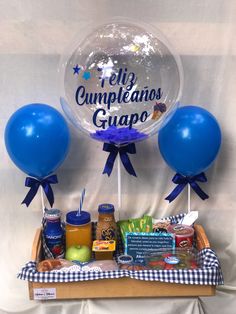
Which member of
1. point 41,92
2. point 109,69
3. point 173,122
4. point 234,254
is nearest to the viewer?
point 109,69

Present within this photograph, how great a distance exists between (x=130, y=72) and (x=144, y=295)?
0.69 metres

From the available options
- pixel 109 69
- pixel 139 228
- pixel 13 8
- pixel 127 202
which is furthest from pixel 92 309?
pixel 13 8

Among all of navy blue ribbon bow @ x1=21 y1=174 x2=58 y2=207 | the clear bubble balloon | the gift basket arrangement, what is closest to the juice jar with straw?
the gift basket arrangement

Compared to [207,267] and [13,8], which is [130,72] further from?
[207,267]

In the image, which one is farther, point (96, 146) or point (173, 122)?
point (96, 146)

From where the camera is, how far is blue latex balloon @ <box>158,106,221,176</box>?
148cm

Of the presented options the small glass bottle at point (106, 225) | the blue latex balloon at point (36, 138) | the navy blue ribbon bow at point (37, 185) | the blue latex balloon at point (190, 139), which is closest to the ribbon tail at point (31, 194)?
the navy blue ribbon bow at point (37, 185)

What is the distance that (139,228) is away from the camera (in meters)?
1.59

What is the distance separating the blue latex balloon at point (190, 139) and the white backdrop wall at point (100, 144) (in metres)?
0.19

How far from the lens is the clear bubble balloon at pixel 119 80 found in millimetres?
1404

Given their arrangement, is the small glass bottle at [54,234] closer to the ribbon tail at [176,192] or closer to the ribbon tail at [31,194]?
the ribbon tail at [31,194]

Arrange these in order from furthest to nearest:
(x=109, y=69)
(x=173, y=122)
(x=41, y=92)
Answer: (x=41, y=92) → (x=173, y=122) → (x=109, y=69)

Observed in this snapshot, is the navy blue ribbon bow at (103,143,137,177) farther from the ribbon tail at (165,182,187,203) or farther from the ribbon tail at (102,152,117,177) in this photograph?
the ribbon tail at (165,182,187,203)

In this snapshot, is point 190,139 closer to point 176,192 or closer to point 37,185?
point 176,192
